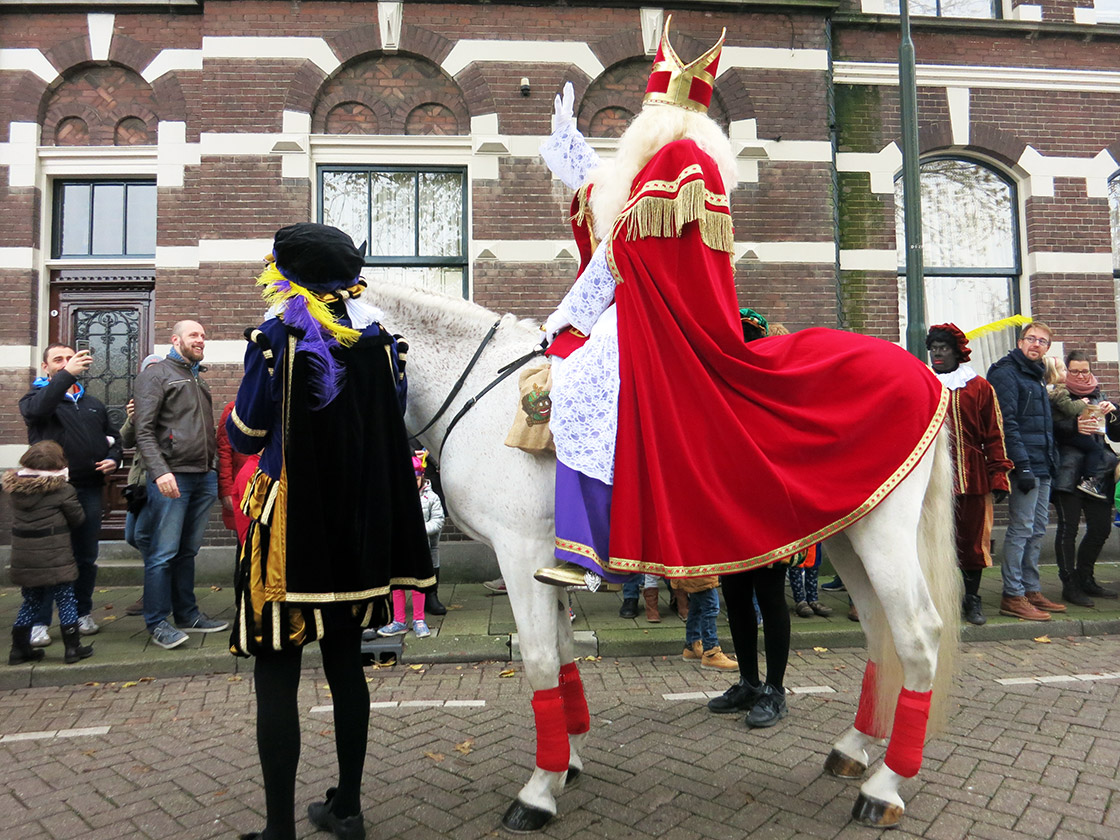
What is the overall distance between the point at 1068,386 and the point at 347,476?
6876 millimetres

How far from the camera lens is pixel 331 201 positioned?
26.4 ft

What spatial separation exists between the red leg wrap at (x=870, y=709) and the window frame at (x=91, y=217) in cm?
818

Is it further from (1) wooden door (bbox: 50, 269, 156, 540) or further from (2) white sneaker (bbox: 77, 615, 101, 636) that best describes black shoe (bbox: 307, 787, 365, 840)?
(1) wooden door (bbox: 50, 269, 156, 540)

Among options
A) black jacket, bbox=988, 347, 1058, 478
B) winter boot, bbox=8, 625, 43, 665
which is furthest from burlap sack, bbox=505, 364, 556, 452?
black jacket, bbox=988, 347, 1058, 478

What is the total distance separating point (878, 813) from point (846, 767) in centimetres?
42

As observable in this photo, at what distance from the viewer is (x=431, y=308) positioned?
3.07m

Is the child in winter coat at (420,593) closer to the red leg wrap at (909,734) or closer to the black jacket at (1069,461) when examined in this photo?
the red leg wrap at (909,734)

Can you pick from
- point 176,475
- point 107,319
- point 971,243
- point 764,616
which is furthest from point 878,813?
point 107,319

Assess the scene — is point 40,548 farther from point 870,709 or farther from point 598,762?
point 870,709

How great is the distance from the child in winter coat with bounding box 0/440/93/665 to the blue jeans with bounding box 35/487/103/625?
33cm

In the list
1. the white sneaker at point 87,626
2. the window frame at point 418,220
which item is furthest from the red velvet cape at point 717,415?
the window frame at point 418,220

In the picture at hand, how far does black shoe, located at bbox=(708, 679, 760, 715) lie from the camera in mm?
3912

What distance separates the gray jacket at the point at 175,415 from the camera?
548cm

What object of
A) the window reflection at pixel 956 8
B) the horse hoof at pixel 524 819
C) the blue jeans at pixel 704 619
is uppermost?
the window reflection at pixel 956 8
